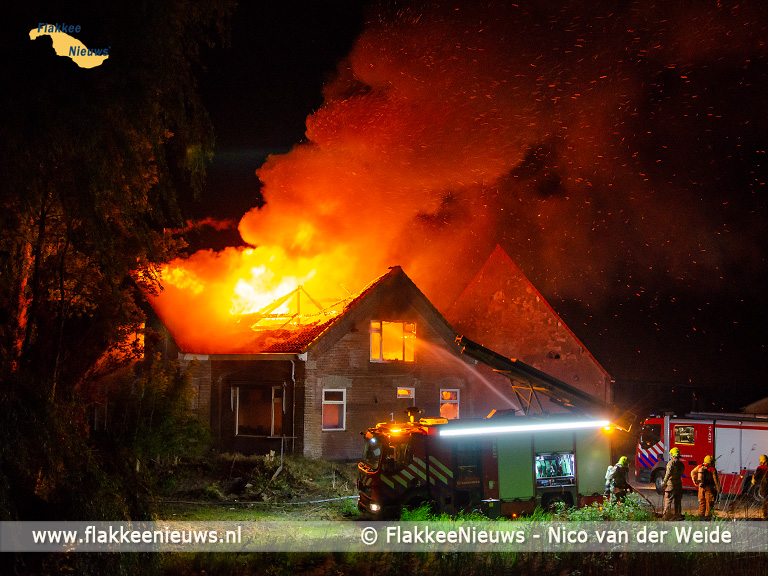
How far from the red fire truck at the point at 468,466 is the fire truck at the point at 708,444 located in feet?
20.0

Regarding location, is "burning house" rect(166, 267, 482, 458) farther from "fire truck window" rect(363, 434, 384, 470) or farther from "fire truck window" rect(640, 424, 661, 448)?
"fire truck window" rect(363, 434, 384, 470)

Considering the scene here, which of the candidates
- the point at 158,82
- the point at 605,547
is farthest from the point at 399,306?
the point at 158,82

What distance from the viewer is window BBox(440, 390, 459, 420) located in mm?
26047

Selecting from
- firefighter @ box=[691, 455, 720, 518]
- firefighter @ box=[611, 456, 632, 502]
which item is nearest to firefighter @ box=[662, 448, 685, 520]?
firefighter @ box=[691, 455, 720, 518]

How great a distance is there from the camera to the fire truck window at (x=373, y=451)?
45.2 ft

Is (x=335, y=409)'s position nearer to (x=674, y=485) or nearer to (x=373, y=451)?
(x=373, y=451)

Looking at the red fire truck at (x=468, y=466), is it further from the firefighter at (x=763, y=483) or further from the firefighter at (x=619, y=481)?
the firefighter at (x=763, y=483)

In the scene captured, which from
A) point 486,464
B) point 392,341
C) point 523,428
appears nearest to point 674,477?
point 523,428

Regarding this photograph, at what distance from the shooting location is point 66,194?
7.75 meters

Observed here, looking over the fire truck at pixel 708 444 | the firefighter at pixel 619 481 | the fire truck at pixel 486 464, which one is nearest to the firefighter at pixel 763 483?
the firefighter at pixel 619 481

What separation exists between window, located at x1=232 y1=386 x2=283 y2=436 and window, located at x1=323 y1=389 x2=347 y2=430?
144 centimetres

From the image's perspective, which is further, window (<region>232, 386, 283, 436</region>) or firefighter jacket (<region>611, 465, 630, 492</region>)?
window (<region>232, 386, 283, 436</region>)

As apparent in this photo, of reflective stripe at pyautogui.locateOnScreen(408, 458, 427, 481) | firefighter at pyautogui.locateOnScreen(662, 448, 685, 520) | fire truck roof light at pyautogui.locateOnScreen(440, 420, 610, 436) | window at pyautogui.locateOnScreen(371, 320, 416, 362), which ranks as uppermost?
window at pyautogui.locateOnScreen(371, 320, 416, 362)

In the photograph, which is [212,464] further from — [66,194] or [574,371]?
[574,371]
